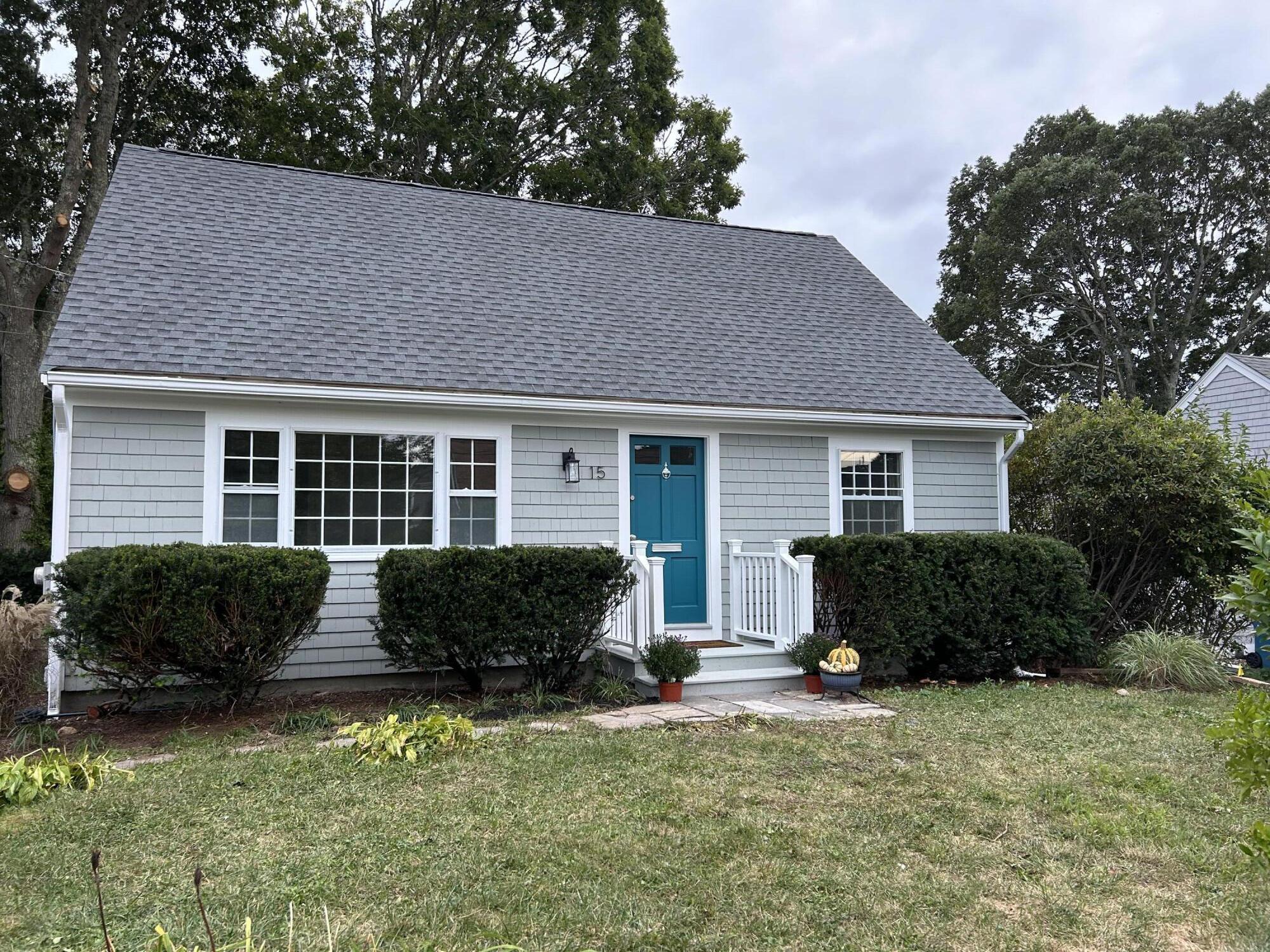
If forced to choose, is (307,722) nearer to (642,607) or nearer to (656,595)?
(642,607)

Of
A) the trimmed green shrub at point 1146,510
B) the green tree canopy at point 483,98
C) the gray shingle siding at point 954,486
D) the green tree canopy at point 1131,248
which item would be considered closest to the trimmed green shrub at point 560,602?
the gray shingle siding at point 954,486

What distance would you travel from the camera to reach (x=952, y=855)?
3.64 meters

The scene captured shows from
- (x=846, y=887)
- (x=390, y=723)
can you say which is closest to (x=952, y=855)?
(x=846, y=887)

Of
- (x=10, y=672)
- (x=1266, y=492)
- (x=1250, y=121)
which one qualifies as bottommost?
(x=10, y=672)

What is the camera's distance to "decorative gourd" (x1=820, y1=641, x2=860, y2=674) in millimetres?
7297

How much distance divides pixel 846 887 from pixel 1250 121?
26.7m

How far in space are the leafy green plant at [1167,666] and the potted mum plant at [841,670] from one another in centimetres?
274

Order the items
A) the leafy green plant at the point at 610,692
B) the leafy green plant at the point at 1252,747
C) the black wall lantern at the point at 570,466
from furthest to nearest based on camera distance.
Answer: the black wall lantern at the point at 570,466 < the leafy green plant at the point at 610,692 < the leafy green plant at the point at 1252,747

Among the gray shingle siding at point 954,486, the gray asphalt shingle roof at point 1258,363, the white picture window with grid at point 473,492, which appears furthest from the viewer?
the gray asphalt shingle roof at point 1258,363

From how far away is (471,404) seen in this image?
775cm

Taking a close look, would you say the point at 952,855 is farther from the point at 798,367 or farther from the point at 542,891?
the point at 798,367

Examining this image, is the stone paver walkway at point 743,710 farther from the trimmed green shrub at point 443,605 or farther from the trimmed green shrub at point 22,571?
A: the trimmed green shrub at point 22,571

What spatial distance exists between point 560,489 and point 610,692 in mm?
2104

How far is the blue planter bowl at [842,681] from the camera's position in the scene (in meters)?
7.25
